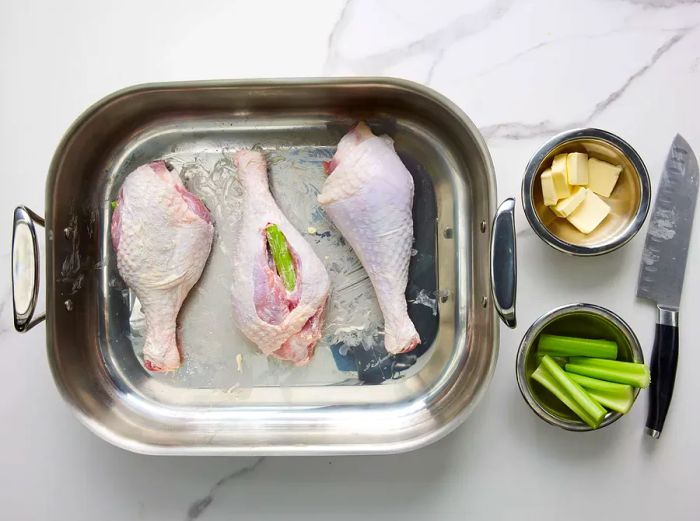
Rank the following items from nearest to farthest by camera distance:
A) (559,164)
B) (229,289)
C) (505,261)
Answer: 1. (505,261)
2. (559,164)
3. (229,289)

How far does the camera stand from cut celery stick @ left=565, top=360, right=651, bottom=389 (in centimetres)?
84

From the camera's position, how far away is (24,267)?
0.80 meters

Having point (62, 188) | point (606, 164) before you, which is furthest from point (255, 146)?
point (606, 164)

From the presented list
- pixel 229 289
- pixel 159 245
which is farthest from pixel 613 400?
pixel 159 245

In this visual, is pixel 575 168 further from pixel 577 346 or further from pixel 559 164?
pixel 577 346

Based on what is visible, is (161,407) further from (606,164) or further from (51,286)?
(606,164)

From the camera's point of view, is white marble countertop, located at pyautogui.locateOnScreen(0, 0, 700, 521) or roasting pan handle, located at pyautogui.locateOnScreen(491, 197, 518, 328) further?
white marble countertop, located at pyautogui.locateOnScreen(0, 0, 700, 521)

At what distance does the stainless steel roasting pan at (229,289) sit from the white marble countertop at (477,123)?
0.07 metres

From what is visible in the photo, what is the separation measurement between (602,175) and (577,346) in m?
0.26

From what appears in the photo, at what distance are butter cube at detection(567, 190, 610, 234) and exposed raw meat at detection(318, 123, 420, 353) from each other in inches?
10.0

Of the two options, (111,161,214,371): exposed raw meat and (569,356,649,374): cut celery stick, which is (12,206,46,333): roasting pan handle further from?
(569,356,649,374): cut celery stick

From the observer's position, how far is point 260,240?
91 cm

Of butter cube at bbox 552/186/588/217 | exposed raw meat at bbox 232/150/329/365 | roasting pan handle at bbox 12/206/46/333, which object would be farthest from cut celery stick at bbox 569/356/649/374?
roasting pan handle at bbox 12/206/46/333

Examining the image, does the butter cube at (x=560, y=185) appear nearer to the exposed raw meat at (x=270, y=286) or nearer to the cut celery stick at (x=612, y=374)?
the cut celery stick at (x=612, y=374)
